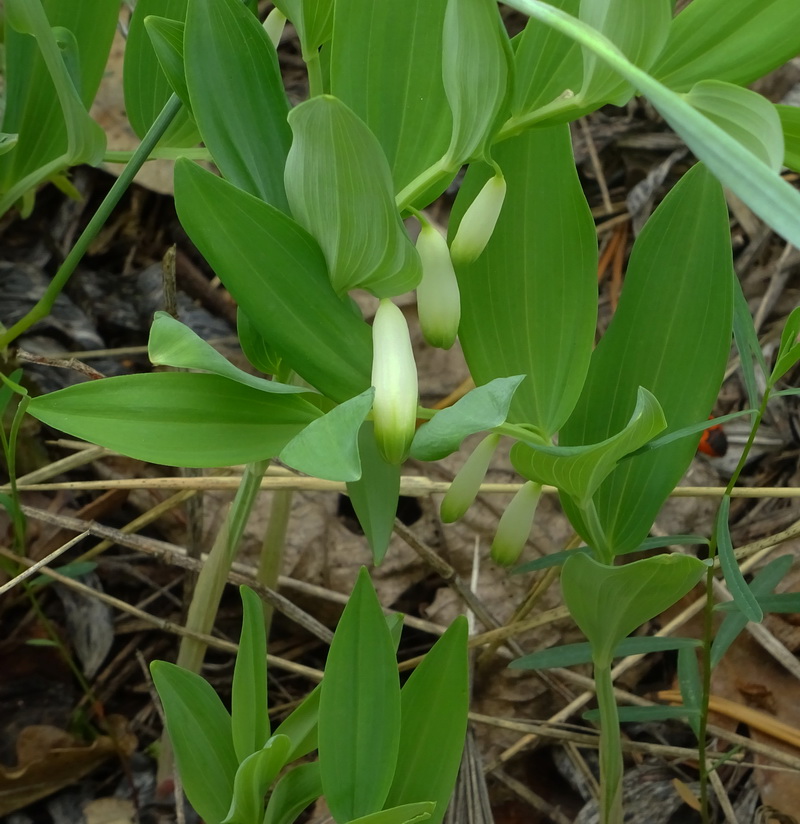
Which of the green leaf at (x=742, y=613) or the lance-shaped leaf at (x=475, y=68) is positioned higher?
the lance-shaped leaf at (x=475, y=68)

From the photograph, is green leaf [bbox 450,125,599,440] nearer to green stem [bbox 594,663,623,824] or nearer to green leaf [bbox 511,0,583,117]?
green leaf [bbox 511,0,583,117]

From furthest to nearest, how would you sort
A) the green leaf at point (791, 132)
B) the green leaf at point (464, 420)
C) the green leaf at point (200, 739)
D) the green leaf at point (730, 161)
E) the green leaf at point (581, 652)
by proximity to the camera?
the green leaf at point (581, 652)
the green leaf at point (200, 739)
the green leaf at point (791, 132)
the green leaf at point (464, 420)
the green leaf at point (730, 161)

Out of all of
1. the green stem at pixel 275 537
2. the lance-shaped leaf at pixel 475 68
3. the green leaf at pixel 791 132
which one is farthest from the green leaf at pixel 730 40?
the green stem at pixel 275 537

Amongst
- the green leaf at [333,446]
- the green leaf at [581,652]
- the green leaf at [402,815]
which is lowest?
the green leaf at [581,652]

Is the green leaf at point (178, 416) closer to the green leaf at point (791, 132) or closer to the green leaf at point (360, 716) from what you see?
the green leaf at point (360, 716)

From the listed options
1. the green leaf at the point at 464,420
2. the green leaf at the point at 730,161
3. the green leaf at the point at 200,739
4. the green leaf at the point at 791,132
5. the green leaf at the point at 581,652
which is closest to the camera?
the green leaf at the point at 730,161

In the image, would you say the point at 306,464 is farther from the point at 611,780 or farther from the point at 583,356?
the point at 611,780

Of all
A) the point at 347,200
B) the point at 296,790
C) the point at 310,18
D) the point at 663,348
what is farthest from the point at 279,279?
the point at 296,790

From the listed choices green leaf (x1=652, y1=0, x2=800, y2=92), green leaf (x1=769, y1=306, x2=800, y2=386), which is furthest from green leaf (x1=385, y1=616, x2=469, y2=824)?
green leaf (x1=652, y1=0, x2=800, y2=92)
